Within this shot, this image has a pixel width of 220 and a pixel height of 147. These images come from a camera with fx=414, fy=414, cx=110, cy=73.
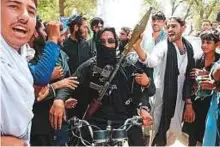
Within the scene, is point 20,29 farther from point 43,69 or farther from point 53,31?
point 53,31

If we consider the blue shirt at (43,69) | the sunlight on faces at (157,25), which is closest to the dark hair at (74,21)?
the sunlight on faces at (157,25)

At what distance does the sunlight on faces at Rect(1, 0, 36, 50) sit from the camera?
172cm

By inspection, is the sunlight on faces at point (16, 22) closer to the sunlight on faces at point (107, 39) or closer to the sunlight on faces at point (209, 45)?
the sunlight on faces at point (107, 39)

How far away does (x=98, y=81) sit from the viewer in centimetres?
365

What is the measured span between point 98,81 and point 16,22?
6.42 ft

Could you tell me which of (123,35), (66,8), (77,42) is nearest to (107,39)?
(77,42)

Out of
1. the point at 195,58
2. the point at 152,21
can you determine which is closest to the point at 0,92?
the point at 195,58

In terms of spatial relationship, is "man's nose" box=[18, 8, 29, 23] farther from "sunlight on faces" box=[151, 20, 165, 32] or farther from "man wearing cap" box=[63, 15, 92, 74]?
"sunlight on faces" box=[151, 20, 165, 32]

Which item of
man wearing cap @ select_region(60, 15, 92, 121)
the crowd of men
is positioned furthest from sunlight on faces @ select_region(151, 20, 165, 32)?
man wearing cap @ select_region(60, 15, 92, 121)

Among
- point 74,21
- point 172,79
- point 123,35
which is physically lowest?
point 172,79

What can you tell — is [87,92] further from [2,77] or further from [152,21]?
[152,21]

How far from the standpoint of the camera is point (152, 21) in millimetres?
6145

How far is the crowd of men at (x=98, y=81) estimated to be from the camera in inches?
68.2

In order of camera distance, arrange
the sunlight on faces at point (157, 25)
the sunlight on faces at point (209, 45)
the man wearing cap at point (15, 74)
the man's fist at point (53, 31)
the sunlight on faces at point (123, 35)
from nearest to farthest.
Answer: the man wearing cap at point (15, 74)
the man's fist at point (53, 31)
the sunlight on faces at point (209, 45)
the sunlight on faces at point (157, 25)
the sunlight on faces at point (123, 35)
